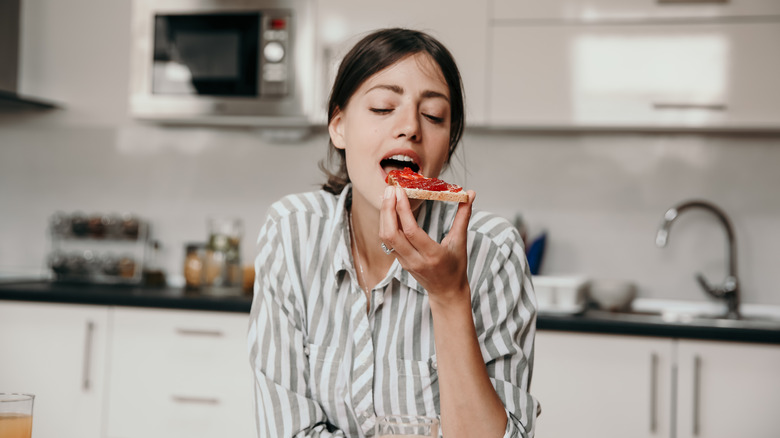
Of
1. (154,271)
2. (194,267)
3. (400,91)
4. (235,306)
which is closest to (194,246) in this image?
(194,267)

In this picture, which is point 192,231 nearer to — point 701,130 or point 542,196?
point 542,196

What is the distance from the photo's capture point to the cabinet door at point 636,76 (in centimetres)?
242

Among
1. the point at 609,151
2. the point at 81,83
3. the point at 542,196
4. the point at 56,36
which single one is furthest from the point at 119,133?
the point at 609,151

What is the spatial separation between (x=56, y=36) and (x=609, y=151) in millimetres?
2332

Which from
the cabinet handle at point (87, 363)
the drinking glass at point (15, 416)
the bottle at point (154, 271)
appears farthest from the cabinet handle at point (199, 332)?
the drinking glass at point (15, 416)

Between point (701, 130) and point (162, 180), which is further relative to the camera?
point (162, 180)

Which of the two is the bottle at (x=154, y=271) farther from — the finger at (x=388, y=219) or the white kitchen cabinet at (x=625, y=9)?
the finger at (x=388, y=219)

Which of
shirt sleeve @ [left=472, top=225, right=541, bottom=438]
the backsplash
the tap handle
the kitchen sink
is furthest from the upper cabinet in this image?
shirt sleeve @ [left=472, top=225, right=541, bottom=438]

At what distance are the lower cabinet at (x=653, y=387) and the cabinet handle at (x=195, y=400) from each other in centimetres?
102

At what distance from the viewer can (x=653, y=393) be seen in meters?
2.13

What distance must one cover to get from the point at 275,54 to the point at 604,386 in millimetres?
1623

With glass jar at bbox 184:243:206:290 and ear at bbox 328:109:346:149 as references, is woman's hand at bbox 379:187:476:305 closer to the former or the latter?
ear at bbox 328:109:346:149

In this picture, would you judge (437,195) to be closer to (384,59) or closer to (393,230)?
(393,230)

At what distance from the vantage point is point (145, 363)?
7.74ft
